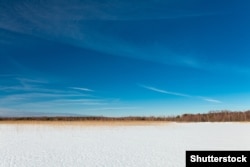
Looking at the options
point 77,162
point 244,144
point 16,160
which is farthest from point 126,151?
point 244,144

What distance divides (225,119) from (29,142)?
1623cm

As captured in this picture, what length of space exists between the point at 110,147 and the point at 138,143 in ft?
3.80

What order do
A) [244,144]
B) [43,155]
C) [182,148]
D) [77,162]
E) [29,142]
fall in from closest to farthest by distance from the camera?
[77,162] → [43,155] → [182,148] → [244,144] → [29,142]

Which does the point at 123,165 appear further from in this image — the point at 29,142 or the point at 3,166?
the point at 29,142

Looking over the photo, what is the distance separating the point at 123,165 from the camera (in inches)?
296

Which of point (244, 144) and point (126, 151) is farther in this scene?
point (244, 144)

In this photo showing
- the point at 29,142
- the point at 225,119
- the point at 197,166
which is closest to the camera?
the point at 197,166

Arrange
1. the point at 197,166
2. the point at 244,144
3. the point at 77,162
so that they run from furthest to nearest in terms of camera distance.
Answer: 1. the point at 244,144
2. the point at 77,162
3. the point at 197,166

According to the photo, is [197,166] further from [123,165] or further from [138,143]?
[138,143]

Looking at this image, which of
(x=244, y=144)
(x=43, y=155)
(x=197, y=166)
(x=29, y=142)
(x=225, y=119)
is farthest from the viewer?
(x=225, y=119)

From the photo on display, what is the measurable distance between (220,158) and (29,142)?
20.5ft

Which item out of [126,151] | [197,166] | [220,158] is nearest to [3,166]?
[126,151]

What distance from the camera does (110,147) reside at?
10.1 meters

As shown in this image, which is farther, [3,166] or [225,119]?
[225,119]
